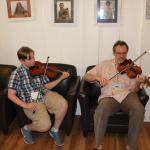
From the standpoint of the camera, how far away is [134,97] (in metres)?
2.92

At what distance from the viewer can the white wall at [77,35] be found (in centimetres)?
350

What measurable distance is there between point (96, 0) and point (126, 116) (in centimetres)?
157

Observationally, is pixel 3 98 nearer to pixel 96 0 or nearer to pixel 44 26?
pixel 44 26

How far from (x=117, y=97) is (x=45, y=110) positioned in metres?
0.81

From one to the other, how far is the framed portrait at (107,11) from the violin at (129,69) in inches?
31.7

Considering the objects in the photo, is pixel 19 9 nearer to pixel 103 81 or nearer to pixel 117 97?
pixel 103 81

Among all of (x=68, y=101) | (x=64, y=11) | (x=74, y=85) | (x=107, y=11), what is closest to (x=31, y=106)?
(x=68, y=101)

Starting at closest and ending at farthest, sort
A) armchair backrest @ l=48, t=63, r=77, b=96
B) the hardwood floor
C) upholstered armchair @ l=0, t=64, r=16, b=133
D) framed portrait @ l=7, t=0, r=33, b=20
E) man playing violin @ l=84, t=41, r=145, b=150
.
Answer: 1. man playing violin @ l=84, t=41, r=145, b=150
2. the hardwood floor
3. upholstered armchair @ l=0, t=64, r=16, b=133
4. armchair backrest @ l=48, t=63, r=77, b=96
5. framed portrait @ l=7, t=0, r=33, b=20

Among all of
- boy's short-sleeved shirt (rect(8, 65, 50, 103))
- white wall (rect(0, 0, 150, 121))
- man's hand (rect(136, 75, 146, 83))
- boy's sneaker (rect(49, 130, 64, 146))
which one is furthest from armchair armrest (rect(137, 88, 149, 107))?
boy's short-sleeved shirt (rect(8, 65, 50, 103))

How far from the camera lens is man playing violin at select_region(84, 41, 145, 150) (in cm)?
272

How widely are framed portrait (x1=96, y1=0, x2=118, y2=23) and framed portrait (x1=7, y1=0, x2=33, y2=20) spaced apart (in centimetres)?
94

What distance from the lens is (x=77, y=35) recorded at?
364 cm

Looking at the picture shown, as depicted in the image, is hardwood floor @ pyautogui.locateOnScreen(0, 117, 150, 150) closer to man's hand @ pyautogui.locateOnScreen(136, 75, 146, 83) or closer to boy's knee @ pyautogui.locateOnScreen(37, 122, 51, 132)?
boy's knee @ pyautogui.locateOnScreen(37, 122, 51, 132)

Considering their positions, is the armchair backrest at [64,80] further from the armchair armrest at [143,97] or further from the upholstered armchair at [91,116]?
the armchair armrest at [143,97]
